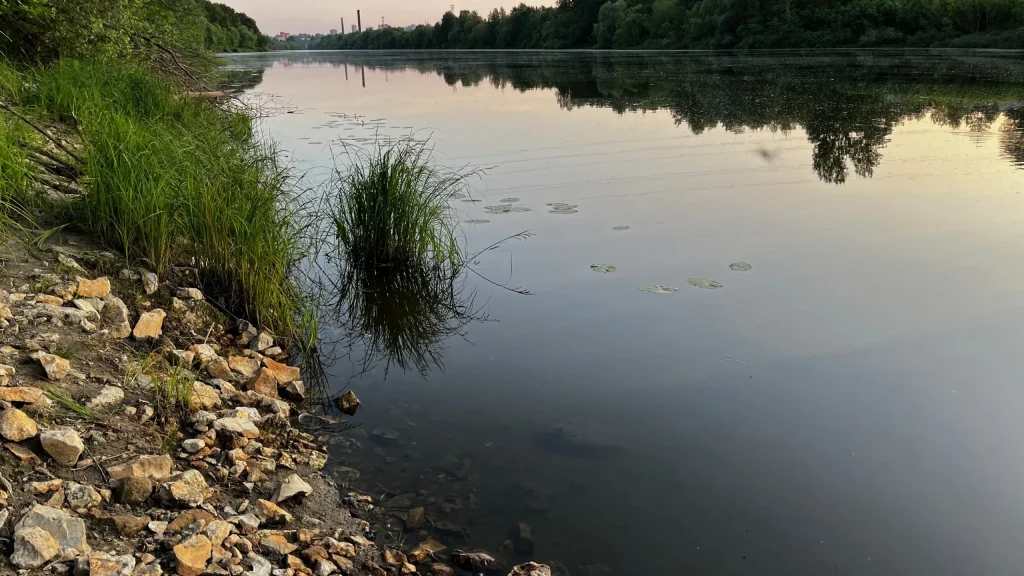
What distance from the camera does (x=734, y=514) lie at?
140 inches

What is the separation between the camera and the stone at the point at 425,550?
3175 mm

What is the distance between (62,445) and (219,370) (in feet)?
4.61

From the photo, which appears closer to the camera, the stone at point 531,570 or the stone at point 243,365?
the stone at point 531,570

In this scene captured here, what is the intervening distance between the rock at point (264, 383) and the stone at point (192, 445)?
89 centimetres

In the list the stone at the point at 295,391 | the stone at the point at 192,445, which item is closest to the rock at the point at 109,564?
the stone at the point at 192,445

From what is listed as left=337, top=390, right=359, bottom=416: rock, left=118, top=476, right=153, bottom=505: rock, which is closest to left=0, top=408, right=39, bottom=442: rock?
left=118, top=476, right=153, bottom=505: rock

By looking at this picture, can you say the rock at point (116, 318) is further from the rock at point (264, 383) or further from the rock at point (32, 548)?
the rock at point (32, 548)

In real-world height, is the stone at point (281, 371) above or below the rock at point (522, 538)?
above

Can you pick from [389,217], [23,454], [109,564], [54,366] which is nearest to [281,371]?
[54,366]

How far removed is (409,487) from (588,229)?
5348 mm

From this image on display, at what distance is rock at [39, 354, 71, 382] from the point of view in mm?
3424

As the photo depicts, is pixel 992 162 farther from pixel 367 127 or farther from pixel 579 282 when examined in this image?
pixel 367 127

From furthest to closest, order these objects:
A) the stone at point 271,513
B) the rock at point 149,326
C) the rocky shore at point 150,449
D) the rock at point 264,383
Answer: the rock at point 264,383 → the rock at point 149,326 → the stone at point 271,513 → the rocky shore at point 150,449

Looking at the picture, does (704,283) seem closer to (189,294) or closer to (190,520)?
(189,294)
